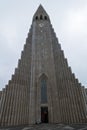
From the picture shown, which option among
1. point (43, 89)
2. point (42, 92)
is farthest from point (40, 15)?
point (42, 92)

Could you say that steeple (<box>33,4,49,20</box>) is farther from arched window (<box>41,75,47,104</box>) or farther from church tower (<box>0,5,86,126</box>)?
arched window (<box>41,75,47,104</box>)

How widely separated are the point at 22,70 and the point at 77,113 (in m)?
11.2

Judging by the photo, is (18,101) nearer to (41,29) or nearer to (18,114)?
(18,114)

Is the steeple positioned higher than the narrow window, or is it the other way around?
the steeple

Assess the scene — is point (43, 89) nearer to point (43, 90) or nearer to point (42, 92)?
point (43, 90)

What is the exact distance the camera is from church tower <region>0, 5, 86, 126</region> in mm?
21547

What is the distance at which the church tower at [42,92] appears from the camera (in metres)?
21.5

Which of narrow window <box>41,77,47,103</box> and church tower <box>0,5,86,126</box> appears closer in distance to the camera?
church tower <box>0,5,86,126</box>

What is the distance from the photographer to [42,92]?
959 inches

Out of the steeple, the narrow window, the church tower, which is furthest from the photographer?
the steeple

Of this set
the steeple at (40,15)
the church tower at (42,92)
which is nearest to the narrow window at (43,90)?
the church tower at (42,92)

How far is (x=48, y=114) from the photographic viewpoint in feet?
72.9

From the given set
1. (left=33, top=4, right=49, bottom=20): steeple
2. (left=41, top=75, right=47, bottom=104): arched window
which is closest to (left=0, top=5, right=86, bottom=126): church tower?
(left=41, top=75, right=47, bottom=104): arched window

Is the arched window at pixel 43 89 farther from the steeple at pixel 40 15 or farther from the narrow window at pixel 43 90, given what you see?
the steeple at pixel 40 15
